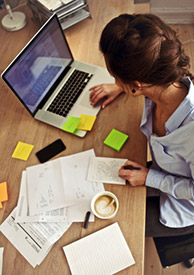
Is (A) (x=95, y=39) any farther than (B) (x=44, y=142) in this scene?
Yes

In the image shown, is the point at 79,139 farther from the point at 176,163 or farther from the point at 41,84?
the point at 176,163

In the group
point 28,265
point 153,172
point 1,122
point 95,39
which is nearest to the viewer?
point 28,265

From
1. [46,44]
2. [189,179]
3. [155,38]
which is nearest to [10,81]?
[46,44]

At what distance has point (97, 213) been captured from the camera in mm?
996

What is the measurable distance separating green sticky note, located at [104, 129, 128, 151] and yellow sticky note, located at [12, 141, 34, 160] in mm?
352

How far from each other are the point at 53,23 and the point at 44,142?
0.54 meters

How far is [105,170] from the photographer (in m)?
1.11

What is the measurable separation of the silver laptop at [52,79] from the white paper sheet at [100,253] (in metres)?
0.45

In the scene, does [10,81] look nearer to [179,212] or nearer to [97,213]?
[97,213]

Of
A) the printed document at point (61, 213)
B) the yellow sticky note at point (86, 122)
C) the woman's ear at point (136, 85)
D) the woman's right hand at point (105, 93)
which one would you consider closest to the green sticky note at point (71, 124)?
the yellow sticky note at point (86, 122)

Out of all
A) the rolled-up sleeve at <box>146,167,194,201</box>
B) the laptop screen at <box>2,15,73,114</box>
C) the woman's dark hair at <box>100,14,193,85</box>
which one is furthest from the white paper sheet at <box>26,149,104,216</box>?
the woman's dark hair at <box>100,14,193,85</box>

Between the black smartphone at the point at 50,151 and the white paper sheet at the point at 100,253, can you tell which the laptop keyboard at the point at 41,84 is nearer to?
the black smartphone at the point at 50,151

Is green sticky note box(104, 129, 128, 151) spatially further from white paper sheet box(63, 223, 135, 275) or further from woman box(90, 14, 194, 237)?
white paper sheet box(63, 223, 135, 275)

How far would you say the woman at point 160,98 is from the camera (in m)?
0.81
